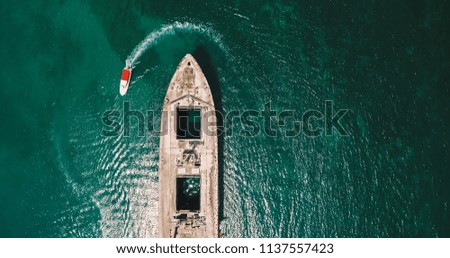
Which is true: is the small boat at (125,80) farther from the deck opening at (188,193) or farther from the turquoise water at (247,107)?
the deck opening at (188,193)

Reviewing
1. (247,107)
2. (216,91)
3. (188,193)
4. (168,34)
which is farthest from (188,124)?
(168,34)

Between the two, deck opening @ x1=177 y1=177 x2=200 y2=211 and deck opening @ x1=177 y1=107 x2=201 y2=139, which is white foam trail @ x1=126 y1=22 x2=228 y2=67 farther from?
deck opening @ x1=177 y1=177 x2=200 y2=211

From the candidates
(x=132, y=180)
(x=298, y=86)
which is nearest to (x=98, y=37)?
(x=132, y=180)

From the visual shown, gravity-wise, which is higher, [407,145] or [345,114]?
[345,114]

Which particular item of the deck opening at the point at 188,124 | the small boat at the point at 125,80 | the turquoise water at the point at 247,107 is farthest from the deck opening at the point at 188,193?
the small boat at the point at 125,80

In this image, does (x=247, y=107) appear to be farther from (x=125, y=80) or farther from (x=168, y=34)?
(x=125, y=80)

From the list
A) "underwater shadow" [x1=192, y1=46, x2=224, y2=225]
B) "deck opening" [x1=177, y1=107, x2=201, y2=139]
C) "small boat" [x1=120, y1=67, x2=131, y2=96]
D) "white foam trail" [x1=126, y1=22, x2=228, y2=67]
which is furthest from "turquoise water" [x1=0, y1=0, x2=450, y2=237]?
"deck opening" [x1=177, y1=107, x2=201, y2=139]
